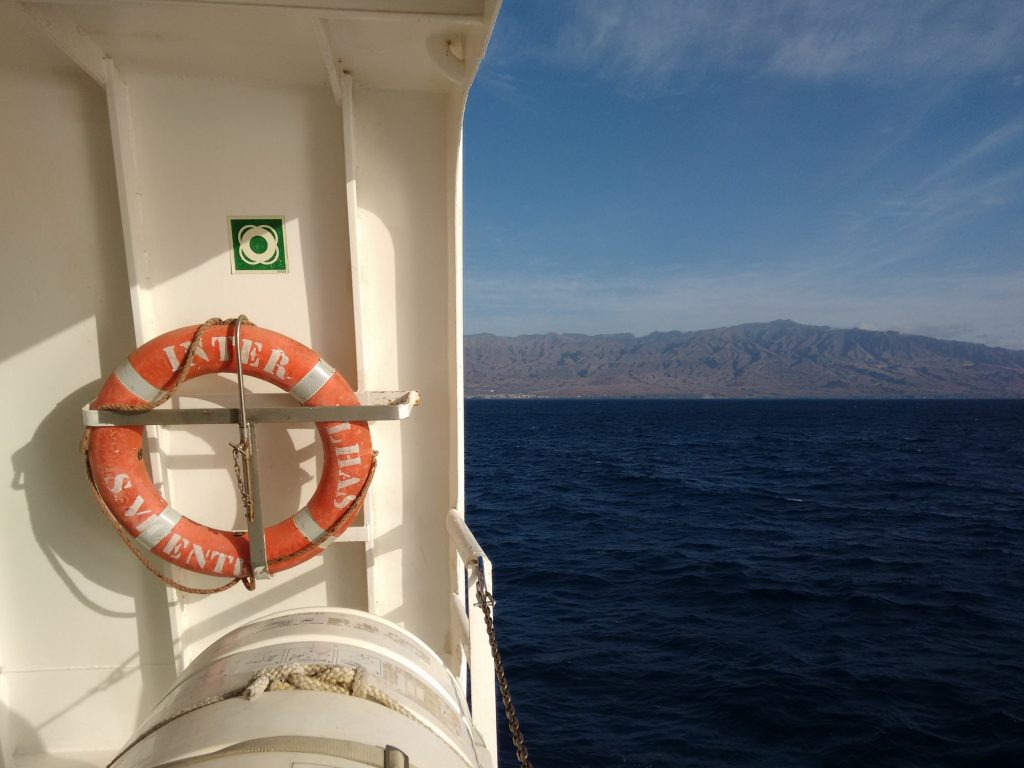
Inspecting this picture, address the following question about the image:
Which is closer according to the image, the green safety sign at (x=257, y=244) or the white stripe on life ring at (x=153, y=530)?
the white stripe on life ring at (x=153, y=530)

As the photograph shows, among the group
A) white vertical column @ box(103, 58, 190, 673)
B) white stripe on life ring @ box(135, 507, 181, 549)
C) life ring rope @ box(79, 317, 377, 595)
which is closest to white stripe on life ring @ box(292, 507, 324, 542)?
life ring rope @ box(79, 317, 377, 595)

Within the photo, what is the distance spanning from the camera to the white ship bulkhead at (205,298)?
221 cm

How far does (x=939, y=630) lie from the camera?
8680 mm

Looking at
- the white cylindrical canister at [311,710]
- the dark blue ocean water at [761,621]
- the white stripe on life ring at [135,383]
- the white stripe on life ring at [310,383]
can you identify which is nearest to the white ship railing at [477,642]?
the white cylindrical canister at [311,710]

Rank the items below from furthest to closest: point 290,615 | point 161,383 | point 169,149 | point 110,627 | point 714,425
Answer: point 714,425, point 110,627, point 169,149, point 161,383, point 290,615

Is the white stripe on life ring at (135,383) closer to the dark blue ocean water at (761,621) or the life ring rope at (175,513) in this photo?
the life ring rope at (175,513)

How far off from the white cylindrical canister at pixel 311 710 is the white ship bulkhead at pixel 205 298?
0.59 m

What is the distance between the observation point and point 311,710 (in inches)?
44.1

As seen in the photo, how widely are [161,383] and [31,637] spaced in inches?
51.1

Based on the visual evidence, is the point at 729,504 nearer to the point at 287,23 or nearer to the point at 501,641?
the point at 501,641

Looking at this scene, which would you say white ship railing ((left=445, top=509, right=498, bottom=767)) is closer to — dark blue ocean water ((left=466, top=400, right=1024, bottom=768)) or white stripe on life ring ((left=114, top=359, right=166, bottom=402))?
white stripe on life ring ((left=114, top=359, right=166, bottom=402))

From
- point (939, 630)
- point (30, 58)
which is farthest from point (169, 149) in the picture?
point (939, 630)

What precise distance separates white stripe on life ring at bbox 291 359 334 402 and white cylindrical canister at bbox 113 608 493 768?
843 mm

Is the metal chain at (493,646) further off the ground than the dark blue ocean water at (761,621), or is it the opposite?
the metal chain at (493,646)
